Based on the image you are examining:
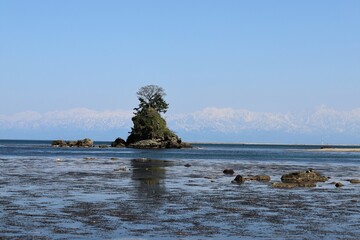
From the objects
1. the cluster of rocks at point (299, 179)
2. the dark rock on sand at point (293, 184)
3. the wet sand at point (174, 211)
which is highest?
the cluster of rocks at point (299, 179)

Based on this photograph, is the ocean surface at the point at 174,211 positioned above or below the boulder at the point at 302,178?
below

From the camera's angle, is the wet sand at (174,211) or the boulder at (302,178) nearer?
the wet sand at (174,211)

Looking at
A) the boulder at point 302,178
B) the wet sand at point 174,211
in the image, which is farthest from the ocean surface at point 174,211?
the boulder at point 302,178

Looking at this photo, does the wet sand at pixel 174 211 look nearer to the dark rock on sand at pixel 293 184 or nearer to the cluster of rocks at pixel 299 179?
the dark rock on sand at pixel 293 184

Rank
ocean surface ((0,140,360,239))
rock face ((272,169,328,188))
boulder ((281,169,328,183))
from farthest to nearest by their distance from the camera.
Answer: boulder ((281,169,328,183)), rock face ((272,169,328,188)), ocean surface ((0,140,360,239))

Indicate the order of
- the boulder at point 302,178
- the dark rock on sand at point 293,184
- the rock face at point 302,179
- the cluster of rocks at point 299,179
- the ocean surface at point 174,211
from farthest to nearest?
the boulder at point 302,178 → the rock face at point 302,179 → the cluster of rocks at point 299,179 → the dark rock on sand at point 293,184 → the ocean surface at point 174,211

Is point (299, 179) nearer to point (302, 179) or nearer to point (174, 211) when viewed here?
point (302, 179)

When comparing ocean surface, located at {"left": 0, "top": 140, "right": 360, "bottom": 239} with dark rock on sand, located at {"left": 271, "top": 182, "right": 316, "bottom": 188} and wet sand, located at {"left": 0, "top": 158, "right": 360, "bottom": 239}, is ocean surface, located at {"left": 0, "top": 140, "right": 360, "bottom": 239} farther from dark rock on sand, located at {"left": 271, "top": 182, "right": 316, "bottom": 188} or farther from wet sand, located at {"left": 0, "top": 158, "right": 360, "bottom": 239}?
dark rock on sand, located at {"left": 271, "top": 182, "right": 316, "bottom": 188}

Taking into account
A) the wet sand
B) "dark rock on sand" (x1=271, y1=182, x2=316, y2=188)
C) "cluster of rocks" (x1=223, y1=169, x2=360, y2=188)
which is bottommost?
the wet sand

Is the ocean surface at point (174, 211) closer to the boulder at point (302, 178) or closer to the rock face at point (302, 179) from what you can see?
the rock face at point (302, 179)

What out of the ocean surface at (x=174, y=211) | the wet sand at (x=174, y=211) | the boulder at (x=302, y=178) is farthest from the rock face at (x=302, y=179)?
the wet sand at (x=174, y=211)

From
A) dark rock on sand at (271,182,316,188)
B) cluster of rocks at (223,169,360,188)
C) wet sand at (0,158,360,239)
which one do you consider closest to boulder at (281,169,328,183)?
cluster of rocks at (223,169,360,188)

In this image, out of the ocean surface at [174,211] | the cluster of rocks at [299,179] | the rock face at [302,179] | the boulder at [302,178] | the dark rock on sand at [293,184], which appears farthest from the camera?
the boulder at [302,178]

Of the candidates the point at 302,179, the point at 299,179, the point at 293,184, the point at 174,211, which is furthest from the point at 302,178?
the point at 174,211
